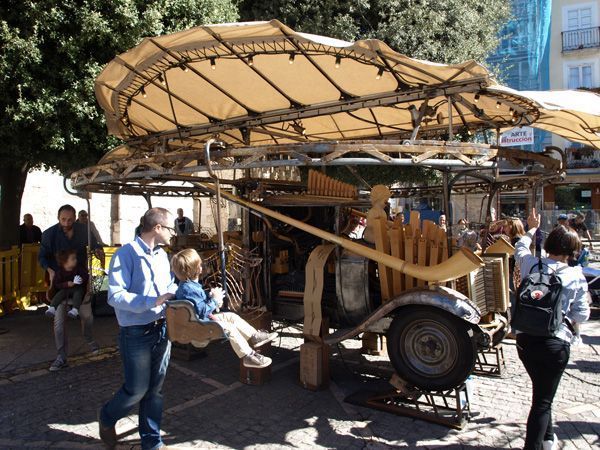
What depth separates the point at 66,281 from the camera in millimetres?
5773

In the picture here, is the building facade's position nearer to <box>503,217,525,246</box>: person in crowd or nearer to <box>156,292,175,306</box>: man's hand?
<box>503,217,525,246</box>: person in crowd

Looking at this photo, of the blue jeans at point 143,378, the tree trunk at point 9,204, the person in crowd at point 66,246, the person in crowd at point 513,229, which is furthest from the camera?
the tree trunk at point 9,204

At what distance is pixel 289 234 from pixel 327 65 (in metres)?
1.90

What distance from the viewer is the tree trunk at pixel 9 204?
9.13m

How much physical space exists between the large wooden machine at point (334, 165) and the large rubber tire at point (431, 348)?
0.03ft

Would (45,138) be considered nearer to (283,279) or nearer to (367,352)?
(283,279)

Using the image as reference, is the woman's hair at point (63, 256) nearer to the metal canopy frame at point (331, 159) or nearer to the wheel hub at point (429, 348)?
the metal canopy frame at point (331, 159)

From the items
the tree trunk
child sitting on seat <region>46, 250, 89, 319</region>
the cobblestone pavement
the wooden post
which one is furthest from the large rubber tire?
the wooden post

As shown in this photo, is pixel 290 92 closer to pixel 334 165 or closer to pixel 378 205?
pixel 334 165

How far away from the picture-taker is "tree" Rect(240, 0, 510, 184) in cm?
1051

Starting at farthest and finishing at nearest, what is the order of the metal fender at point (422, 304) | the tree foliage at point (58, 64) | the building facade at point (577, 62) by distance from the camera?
the building facade at point (577, 62) → the tree foliage at point (58, 64) → the metal fender at point (422, 304)

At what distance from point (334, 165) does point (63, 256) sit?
3248 mm

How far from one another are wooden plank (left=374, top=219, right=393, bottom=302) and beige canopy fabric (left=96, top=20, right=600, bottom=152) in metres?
1.22

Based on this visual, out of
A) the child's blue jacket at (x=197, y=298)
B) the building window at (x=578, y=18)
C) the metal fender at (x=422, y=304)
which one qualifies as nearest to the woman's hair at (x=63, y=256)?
the child's blue jacket at (x=197, y=298)
